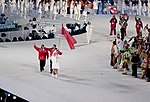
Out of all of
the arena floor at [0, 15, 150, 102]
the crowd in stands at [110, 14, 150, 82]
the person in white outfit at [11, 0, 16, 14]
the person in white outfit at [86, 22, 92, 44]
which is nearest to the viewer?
the arena floor at [0, 15, 150, 102]

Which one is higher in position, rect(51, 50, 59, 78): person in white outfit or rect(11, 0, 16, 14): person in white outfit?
Result: rect(11, 0, 16, 14): person in white outfit

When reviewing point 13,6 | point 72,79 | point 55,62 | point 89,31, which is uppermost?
point 13,6

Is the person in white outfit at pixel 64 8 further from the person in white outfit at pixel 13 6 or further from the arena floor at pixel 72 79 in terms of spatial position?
the arena floor at pixel 72 79

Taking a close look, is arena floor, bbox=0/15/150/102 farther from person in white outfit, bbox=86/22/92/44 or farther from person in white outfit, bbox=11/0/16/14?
person in white outfit, bbox=11/0/16/14

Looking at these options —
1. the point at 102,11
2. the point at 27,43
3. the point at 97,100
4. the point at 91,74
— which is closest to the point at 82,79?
the point at 91,74

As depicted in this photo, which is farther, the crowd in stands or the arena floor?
the crowd in stands

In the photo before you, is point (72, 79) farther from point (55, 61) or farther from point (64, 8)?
point (64, 8)

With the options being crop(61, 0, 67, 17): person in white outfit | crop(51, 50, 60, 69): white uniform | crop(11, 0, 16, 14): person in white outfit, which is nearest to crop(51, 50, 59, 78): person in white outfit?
crop(51, 50, 60, 69): white uniform

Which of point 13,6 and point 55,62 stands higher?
point 13,6

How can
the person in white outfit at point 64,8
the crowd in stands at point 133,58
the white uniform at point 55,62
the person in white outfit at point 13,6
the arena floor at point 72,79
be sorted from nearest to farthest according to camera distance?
the arena floor at point 72,79 < the white uniform at point 55,62 < the crowd in stands at point 133,58 < the person in white outfit at point 64,8 < the person in white outfit at point 13,6

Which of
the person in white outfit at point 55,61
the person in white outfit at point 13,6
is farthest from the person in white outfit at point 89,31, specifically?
the person in white outfit at point 13,6

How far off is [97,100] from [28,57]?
838 cm

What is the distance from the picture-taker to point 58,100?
13.6 meters

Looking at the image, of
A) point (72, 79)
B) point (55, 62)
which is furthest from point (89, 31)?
point (55, 62)
